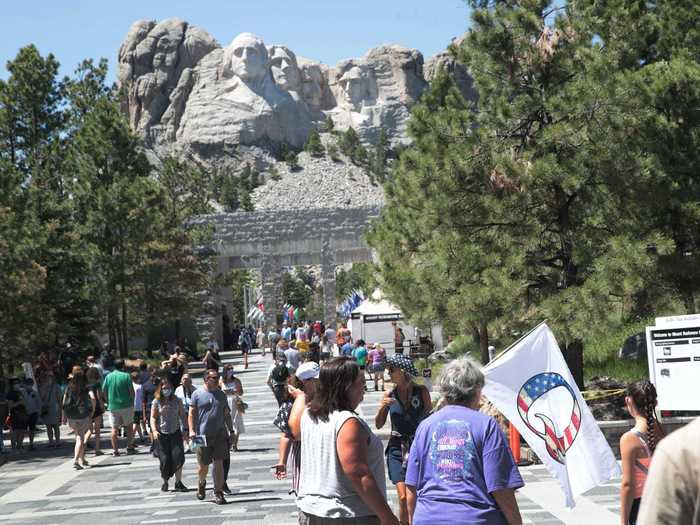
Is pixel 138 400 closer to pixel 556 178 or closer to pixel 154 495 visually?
pixel 154 495

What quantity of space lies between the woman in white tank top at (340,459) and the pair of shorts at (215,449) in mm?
7104

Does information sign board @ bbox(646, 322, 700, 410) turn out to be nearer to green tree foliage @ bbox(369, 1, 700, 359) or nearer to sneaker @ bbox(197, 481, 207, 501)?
green tree foliage @ bbox(369, 1, 700, 359)

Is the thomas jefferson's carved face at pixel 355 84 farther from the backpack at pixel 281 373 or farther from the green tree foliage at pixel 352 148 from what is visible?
the backpack at pixel 281 373

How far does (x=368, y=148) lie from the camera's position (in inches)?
6708

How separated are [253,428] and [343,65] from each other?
560 feet

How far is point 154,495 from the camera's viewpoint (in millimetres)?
13508

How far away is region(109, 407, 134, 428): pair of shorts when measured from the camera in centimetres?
1823

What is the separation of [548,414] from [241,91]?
526 ft

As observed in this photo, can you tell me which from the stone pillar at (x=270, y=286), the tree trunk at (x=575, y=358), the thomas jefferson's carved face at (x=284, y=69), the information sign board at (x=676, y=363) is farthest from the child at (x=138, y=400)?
the thomas jefferson's carved face at (x=284, y=69)

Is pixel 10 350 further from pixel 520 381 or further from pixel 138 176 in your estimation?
pixel 520 381

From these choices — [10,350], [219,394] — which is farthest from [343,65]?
[219,394]

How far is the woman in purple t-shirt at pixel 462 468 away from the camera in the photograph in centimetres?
495

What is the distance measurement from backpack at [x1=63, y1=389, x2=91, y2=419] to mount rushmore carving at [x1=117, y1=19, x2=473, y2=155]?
462ft

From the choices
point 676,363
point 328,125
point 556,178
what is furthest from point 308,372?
point 328,125
